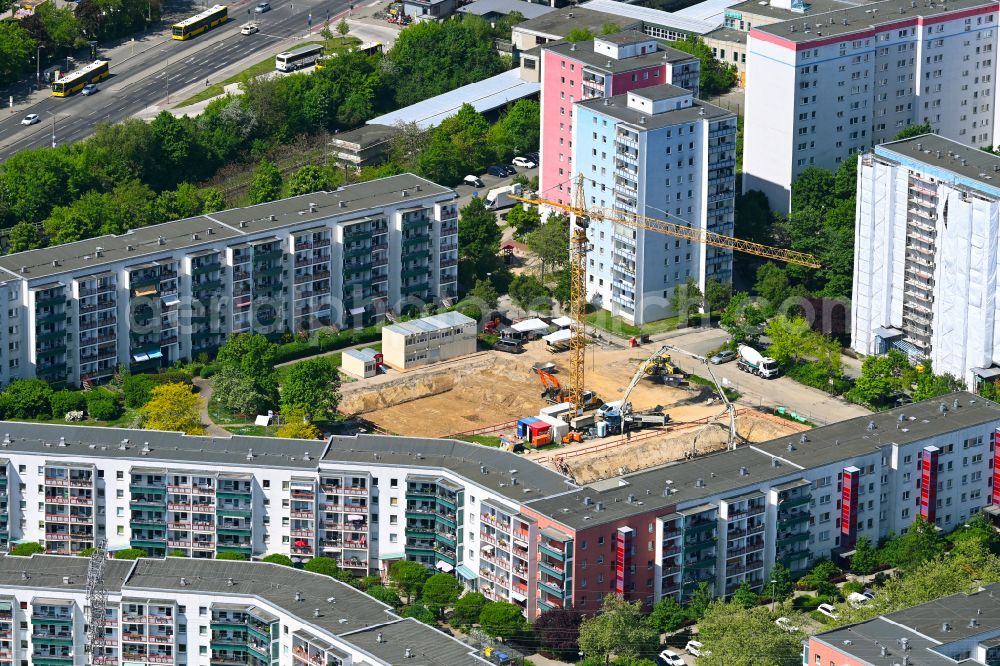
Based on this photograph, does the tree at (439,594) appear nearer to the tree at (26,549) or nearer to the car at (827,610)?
the car at (827,610)

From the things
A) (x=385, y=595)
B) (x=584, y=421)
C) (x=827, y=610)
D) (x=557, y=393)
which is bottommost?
(x=827, y=610)

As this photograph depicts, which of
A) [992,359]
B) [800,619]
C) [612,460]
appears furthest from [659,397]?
[800,619]

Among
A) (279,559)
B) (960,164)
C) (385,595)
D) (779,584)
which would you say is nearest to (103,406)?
(279,559)

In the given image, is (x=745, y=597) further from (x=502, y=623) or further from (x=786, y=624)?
(x=502, y=623)

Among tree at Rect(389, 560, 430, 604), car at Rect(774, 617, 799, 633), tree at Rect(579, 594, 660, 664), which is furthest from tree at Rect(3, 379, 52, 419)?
car at Rect(774, 617, 799, 633)

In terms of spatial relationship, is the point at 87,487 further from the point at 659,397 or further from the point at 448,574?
the point at 659,397

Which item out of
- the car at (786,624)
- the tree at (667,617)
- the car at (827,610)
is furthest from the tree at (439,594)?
the car at (827,610)
